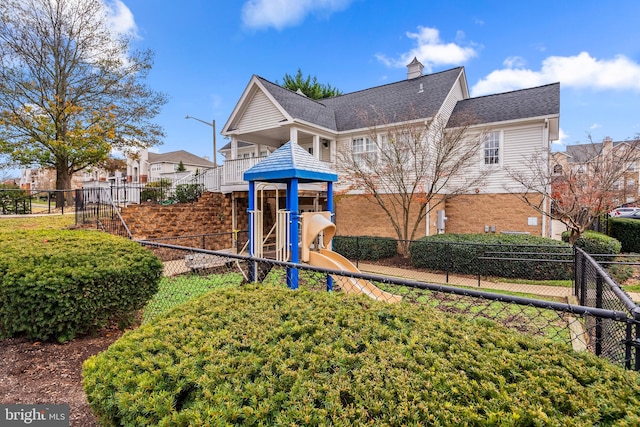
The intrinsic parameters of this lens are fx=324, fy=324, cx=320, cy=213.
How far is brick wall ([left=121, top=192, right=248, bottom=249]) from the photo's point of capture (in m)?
11.5

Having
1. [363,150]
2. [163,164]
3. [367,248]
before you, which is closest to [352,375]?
[367,248]

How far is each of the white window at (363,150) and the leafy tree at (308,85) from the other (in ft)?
51.5

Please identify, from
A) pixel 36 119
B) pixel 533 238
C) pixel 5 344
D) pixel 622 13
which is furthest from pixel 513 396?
pixel 36 119

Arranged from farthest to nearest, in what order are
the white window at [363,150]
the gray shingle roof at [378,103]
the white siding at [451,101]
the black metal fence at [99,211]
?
the white siding at [451,101], the gray shingle roof at [378,103], the white window at [363,150], the black metal fence at [99,211]

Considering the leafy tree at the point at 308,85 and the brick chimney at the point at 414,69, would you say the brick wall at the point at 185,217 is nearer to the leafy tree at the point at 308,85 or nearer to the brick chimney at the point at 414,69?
the brick chimney at the point at 414,69

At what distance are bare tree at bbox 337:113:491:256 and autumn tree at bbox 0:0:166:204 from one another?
1352 cm

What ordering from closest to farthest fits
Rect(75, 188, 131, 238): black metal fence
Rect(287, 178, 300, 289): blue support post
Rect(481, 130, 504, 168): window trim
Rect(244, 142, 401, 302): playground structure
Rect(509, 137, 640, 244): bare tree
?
Rect(287, 178, 300, 289): blue support post < Rect(244, 142, 401, 302): playground structure < Rect(509, 137, 640, 244): bare tree < Rect(75, 188, 131, 238): black metal fence < Rect(481, 130, 504, 168): window trim

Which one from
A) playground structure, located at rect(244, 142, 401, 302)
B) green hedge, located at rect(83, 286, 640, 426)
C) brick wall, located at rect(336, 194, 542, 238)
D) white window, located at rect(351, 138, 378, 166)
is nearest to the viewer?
green hedge, located at rect(83, 286, 640, 426)

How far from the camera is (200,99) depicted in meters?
24.6

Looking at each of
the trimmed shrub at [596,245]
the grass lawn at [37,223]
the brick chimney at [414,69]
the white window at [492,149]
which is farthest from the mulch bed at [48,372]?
the brick chimney at [414,69]

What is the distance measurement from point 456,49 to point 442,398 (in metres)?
25.8

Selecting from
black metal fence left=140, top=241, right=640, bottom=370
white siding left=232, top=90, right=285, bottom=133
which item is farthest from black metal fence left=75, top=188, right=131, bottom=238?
white siding left=232, top=90, right=285, bottom=133

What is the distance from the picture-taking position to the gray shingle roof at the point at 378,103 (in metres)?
14.0

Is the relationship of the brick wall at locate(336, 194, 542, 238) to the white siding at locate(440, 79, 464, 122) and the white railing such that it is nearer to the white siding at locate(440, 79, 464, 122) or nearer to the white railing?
the white siding at locate(440, 79, 464, 122)
